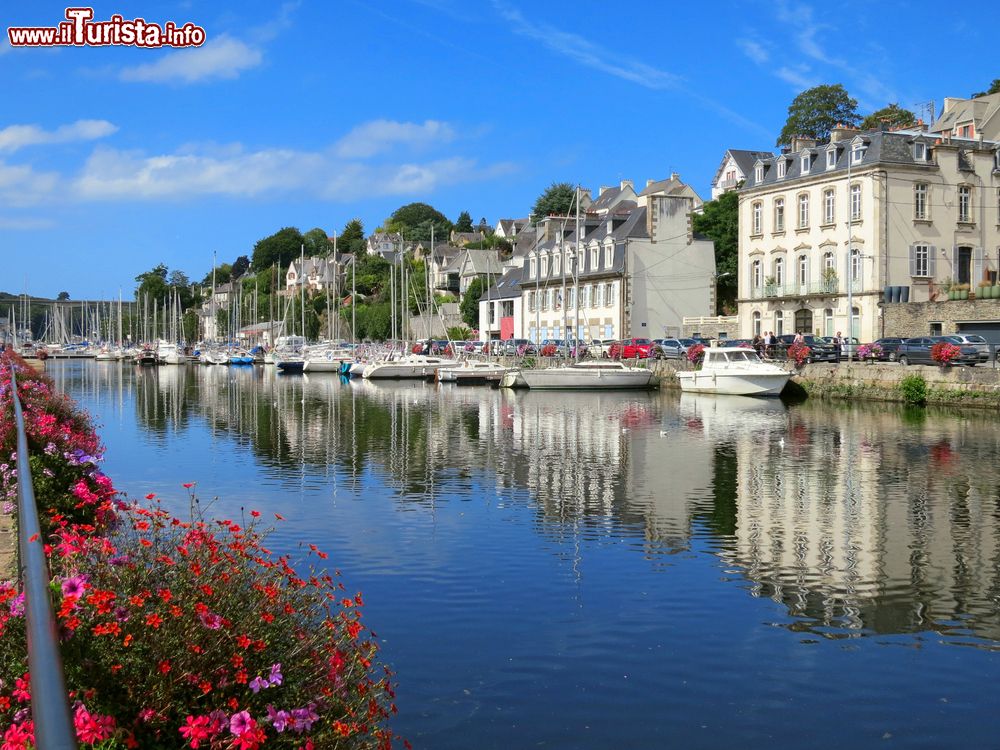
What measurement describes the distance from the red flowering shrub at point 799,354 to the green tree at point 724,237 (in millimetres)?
30336

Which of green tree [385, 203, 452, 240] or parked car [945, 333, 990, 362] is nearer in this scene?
parked car [945, 333, 990, 362]

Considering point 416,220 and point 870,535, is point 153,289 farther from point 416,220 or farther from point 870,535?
point 870,535

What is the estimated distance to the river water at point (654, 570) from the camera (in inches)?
375

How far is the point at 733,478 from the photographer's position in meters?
24.4

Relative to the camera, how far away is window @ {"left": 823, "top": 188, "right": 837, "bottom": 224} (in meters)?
63.9

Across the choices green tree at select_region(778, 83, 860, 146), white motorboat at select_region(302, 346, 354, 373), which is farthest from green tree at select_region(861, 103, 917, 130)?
white motorboat at select_region(302, 346, 354, 373)

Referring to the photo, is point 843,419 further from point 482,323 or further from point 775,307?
point 482,323

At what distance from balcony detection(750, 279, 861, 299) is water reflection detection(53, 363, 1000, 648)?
53.8 feet

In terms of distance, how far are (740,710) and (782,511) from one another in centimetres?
1075

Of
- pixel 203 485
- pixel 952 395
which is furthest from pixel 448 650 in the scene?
pixel 952 395

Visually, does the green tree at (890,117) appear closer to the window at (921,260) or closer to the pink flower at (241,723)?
the window at (921,260)

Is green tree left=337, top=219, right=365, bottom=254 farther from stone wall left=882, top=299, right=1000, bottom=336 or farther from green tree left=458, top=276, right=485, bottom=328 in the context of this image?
Answer: stone wall left=882, top=299, right=1000, bottom=336

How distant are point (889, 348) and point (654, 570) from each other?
40.2 metres

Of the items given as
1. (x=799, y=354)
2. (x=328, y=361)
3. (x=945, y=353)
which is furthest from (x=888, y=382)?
(x=328, y=361)
